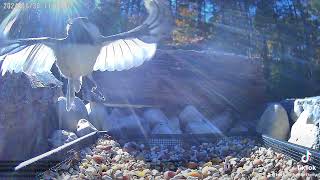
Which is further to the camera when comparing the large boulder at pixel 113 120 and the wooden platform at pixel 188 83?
the wooden platform at pixel 188 83

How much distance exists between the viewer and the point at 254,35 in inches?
444

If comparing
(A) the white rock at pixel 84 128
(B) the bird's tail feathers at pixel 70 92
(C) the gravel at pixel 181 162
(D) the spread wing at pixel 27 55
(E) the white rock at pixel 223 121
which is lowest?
(E) the white rock at pixel 223 121

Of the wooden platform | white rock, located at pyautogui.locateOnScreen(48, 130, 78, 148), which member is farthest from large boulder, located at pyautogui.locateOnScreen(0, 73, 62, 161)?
the wooden platform

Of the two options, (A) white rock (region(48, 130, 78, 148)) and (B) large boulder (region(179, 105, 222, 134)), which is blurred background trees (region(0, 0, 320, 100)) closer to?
(B) large boulder (region(179, 105, 222, 134))

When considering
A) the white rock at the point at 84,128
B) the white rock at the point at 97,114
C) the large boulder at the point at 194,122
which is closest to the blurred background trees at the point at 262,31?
the large boulder at the point at 194,122

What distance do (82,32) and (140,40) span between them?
12.1 inches

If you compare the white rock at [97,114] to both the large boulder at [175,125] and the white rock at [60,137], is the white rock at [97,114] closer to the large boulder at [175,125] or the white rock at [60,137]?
the white rock at [60,137]

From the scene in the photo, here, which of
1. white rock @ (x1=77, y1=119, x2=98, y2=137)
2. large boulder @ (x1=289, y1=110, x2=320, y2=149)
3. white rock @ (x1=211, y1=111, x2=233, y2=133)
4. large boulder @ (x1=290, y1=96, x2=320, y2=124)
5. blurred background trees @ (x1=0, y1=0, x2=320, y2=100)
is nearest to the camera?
large boulder @ (x1=289, y1=110, x2=320, y2=149)

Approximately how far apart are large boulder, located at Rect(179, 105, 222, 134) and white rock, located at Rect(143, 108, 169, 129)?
1.05 ft

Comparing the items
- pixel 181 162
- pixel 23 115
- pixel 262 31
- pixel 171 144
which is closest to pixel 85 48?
pixel 181 162

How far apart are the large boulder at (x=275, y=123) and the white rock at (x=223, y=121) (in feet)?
2.22

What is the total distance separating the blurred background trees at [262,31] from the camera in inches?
399

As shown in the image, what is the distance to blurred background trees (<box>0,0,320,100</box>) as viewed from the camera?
33.3 feet

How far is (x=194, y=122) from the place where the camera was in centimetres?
744
